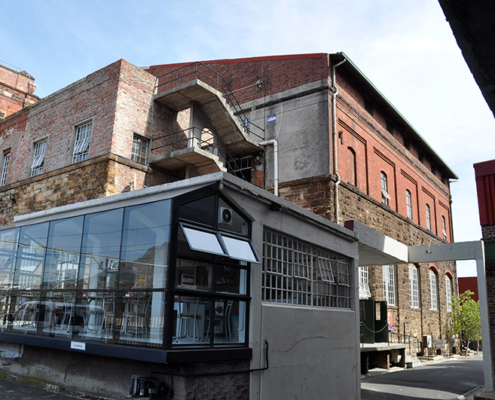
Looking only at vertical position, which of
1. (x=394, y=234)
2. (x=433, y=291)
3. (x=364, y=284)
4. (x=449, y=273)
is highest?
(x=394, y=234)

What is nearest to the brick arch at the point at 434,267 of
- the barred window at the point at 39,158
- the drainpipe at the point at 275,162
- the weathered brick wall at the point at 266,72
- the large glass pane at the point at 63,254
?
the drainpipe at the point at 275,162

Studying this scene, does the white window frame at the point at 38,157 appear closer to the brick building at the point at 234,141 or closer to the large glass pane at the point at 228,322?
the brick building at the point at 234,141

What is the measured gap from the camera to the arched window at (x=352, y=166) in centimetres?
2001

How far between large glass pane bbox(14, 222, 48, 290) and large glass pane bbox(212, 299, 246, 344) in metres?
4.42

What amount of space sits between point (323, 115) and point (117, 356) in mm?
13977

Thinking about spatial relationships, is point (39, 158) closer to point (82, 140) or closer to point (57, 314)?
Result: point (82, 140)

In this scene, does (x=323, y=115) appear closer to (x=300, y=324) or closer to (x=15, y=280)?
(x=300, y=324)

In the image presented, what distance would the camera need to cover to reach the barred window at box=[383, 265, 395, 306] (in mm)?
21533

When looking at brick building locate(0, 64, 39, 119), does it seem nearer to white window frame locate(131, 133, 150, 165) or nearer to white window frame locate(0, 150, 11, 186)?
white window frame locate(0, 150, 11, 186)

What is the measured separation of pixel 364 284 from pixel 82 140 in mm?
13547

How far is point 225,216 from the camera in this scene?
8.05 metres

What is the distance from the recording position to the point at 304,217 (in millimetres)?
9992

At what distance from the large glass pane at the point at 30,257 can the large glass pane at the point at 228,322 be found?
14.5ft

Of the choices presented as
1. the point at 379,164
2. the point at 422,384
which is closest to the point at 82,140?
the point at 379,164
